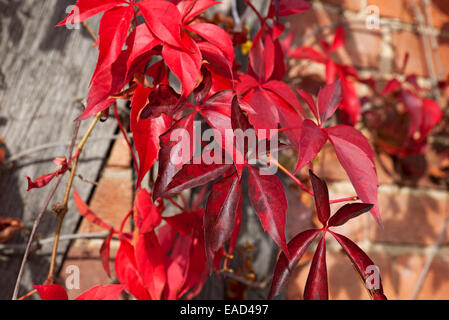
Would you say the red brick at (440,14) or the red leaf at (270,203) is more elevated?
the red brick at (440,14)

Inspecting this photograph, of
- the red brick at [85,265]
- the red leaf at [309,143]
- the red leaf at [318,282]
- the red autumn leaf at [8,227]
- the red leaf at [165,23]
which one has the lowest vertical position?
the red brick at [85,265]

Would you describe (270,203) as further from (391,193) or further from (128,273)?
(391,193)

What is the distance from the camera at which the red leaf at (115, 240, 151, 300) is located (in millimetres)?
470

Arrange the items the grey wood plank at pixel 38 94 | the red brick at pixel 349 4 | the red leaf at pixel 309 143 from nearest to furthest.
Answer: the red leaf at pixel 309 143 → the grey wood plank at pixel 38 94 → the red brick at pixel 349 4

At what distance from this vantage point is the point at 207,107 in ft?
1.20

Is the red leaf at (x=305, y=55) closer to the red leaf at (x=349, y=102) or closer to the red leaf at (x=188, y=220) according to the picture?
the red leaf at (x=349, y=102)

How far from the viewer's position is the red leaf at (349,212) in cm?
34

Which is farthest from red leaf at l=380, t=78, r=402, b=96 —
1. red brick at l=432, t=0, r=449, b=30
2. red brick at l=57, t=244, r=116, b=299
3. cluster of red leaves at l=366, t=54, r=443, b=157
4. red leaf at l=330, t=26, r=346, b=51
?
red brick at l=57, t=244, r=116, b=299

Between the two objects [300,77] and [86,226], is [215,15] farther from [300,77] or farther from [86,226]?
[86,226]

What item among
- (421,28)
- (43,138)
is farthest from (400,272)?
(43,138)

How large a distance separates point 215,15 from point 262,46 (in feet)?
0.50

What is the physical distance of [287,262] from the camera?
Answer: 0.36m

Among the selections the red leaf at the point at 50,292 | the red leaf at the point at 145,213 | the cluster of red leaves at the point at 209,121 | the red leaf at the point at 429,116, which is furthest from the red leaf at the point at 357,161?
the red leaf at the point at 429,116

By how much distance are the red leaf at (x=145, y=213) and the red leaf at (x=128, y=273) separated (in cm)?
4
